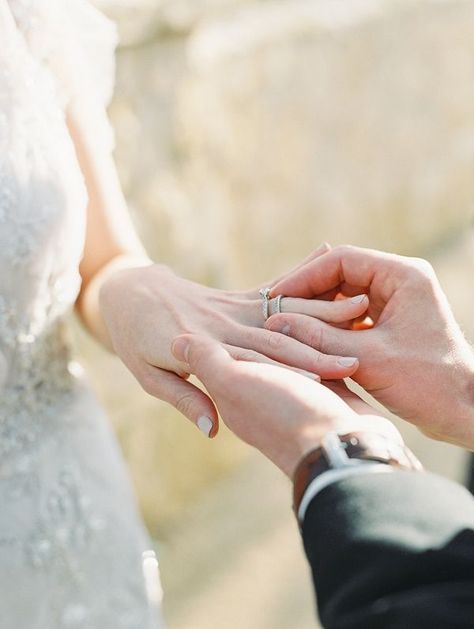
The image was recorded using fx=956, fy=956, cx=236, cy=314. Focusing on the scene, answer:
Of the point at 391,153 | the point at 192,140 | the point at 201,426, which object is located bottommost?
the point at 391,153

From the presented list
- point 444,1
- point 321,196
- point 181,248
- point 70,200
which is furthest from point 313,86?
point 70,200

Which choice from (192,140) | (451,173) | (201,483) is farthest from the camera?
(451,173)

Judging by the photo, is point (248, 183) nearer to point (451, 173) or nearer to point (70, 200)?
point (451, 173)

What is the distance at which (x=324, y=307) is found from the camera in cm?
105

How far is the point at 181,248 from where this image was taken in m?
2.53

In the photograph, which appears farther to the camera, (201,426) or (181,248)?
(181,248)

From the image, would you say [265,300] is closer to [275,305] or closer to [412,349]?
[275,305]

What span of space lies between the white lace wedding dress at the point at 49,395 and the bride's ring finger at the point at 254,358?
0.27m

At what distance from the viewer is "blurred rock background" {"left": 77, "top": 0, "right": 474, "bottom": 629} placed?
8.00 ft

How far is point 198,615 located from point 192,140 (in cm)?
126

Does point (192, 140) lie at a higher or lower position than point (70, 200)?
lower

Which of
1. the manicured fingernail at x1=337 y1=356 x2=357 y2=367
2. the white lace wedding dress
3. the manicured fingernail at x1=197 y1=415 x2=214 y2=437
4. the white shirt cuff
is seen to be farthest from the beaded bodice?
the white shirt cuff

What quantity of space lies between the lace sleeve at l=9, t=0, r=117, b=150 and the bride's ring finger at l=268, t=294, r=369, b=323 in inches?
13.9

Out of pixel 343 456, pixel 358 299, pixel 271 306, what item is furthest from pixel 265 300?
pixel 343 456
